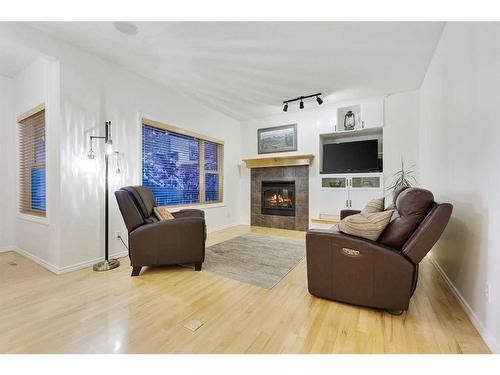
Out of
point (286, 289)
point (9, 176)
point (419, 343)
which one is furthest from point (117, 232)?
point (419, 343)

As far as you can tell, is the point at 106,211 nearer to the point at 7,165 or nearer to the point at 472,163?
the point at 7,165

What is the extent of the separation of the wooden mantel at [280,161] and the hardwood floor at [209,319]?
2.99 metres

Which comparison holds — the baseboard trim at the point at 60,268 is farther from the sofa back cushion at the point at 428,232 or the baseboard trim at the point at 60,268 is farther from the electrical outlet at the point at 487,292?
the electrical outlet at the point at 487,292

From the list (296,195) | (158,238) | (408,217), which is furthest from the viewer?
(296,195)

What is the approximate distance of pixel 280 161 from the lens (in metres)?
5.08

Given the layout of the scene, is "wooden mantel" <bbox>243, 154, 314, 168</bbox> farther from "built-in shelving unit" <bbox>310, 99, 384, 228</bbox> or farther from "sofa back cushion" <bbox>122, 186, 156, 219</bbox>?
"sofa back cushion" <bbox>122, 186, 156, 219</bbox>

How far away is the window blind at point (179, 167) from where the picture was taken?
3.65 metres

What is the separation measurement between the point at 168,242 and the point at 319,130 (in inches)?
150

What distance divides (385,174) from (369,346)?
3.57 m

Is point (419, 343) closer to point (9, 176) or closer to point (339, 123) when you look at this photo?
point (339, 123)

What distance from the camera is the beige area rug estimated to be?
2.42 m

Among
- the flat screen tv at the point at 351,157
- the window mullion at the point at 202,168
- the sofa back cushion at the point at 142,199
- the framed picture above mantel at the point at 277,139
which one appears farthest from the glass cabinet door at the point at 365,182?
the sofa back cushion at the point at 142,199

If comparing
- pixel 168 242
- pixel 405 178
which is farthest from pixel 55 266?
pixel 405 178
